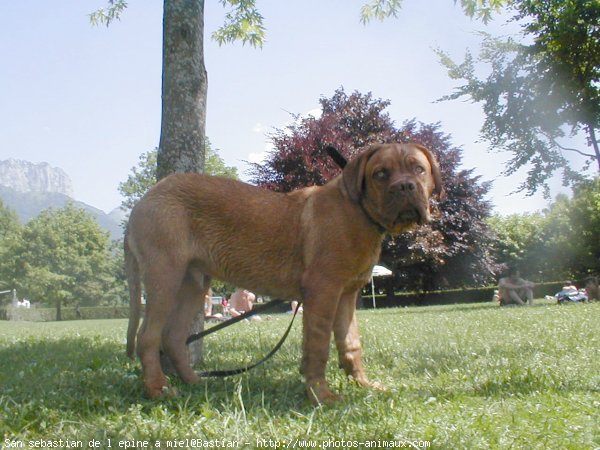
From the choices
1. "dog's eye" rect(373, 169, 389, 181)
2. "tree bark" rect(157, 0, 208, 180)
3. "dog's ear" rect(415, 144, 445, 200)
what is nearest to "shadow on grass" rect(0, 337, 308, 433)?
"dog's eye" rect(373, 169, 389, 181)

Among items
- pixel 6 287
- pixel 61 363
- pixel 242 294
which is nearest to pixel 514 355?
pixel 61 363

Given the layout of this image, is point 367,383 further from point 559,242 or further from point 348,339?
point 559,242

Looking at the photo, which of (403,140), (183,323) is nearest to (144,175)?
(403,140)

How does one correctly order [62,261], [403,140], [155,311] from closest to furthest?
[155,311]
[403,140]
[62,261]

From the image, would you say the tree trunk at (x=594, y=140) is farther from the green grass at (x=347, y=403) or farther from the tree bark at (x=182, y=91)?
the tree bark at (x=182, y=91)

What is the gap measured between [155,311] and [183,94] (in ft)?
7.95

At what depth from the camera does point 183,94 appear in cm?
542

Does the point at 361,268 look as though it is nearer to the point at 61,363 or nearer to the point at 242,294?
the point at 61,363

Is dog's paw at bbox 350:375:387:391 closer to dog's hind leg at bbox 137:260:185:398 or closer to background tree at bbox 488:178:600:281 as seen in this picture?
dog's hind leg at bbox 137:260:185:398

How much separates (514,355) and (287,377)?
7.37 ft

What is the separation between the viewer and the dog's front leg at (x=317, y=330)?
3747mm

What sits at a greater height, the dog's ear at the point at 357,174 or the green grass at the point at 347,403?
the dog's ear at the point at 357,174

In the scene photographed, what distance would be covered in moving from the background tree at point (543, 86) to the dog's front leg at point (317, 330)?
800 inches

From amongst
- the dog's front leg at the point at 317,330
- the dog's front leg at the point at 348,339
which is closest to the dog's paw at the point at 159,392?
the dog's front leg at the point at 317,330
